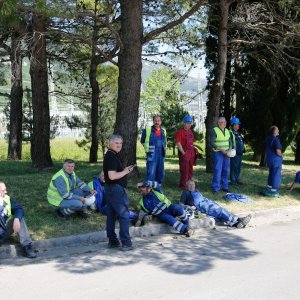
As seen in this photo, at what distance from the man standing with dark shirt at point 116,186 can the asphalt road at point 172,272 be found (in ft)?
1.23

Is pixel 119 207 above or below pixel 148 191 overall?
below

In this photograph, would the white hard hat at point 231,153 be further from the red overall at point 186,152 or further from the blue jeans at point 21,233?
the blue jeans at point 21,233

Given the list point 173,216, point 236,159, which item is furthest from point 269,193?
point 173,216

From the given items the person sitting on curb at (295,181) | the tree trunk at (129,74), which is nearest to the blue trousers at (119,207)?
the tree trunk at (129,74)

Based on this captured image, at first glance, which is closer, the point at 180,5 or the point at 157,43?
the point at 180,5

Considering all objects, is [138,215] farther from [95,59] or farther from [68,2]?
[95,59]

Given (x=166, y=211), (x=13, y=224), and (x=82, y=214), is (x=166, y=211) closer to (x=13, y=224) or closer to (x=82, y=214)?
(x=82, y=214)

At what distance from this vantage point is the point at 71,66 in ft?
68.9

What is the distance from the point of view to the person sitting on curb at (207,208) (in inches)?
362

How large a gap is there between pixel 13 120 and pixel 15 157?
167 cm

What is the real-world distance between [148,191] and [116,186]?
1.39 meters

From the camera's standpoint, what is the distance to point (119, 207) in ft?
24.2

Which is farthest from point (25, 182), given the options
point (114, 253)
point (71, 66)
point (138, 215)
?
point (71, 66)

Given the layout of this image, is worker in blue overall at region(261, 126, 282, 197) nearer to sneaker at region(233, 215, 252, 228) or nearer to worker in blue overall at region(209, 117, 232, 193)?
worker in blue overall at region(209, 117, 232, 193)
